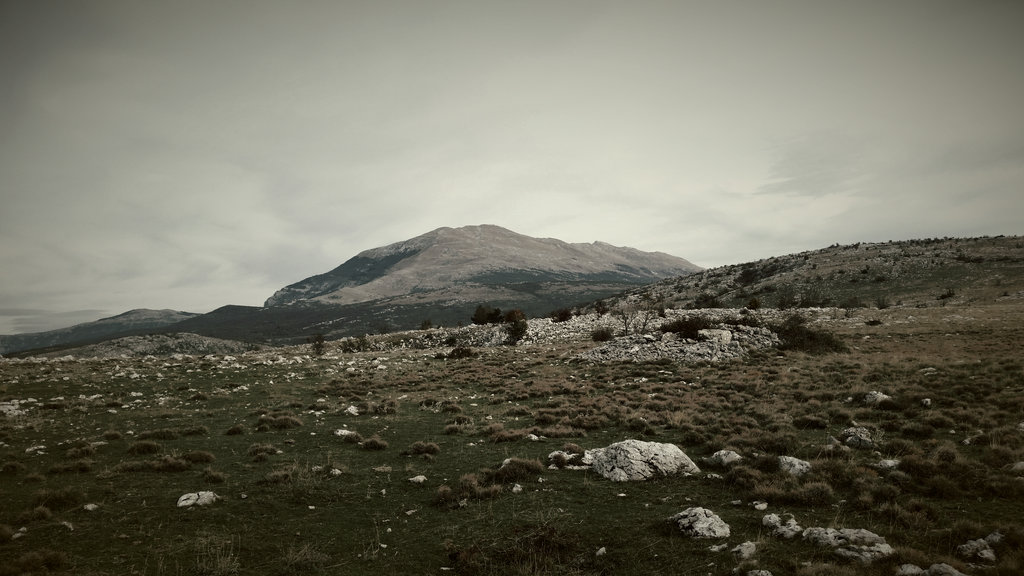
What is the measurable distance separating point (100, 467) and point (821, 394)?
86.6 ft

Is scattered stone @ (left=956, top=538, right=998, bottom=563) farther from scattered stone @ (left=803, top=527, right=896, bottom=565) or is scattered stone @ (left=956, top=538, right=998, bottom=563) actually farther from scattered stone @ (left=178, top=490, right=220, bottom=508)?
scattered stone @ (left=178, top=490, right=220, bottom=508)

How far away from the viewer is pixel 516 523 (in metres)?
9.24

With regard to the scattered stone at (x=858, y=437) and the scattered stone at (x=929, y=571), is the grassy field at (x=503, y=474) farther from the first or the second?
the scattered stone at (x=858, y=437)

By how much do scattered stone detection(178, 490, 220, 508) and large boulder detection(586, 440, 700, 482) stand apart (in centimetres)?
1014

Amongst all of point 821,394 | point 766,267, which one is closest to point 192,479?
point 821,394

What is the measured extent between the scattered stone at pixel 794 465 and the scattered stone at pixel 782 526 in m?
2.59

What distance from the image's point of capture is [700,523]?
832 centimetres

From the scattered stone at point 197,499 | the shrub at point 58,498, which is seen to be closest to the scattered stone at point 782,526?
Result: the scattered stone at point 197,499

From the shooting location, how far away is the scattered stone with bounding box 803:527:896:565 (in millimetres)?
6758

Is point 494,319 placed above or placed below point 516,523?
above

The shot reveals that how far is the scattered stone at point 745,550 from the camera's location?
23.5ft

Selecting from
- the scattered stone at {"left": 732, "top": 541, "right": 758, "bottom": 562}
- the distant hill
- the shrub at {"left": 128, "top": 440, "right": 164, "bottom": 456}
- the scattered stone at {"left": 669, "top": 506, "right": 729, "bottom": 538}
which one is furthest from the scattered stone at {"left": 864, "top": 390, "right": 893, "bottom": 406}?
the distant hill

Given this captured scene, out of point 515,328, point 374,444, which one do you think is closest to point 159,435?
point 374,444

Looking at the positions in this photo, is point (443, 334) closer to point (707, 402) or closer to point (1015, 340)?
point (707, 402)
